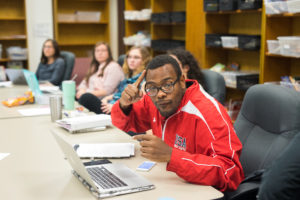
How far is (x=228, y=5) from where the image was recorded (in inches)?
141

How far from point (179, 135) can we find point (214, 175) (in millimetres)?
354

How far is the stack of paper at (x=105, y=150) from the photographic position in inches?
64.4

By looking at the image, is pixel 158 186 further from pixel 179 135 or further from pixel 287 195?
pixel 287 195

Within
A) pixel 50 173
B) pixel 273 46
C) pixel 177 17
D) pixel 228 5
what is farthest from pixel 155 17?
pixel 50 173

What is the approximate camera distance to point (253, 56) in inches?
151

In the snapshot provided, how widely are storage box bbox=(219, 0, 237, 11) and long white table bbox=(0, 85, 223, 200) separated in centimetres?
203

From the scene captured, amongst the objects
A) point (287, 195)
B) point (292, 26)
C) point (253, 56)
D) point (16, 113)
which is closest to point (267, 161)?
point (287, 195)

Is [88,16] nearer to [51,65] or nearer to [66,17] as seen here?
[66,17]

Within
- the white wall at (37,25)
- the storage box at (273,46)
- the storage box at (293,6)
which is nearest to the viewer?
the storage box at (293,6)

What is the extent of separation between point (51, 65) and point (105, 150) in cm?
328

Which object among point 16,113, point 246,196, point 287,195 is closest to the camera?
point 287,195

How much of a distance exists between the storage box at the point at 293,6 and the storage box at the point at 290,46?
20cm

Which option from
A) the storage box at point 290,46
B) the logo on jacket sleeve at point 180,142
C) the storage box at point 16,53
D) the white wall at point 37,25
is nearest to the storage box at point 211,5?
the storage box at point 290,46

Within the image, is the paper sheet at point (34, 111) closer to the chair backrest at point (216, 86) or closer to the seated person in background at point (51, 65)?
the chair backrest at point (216, 86)
